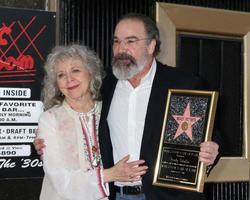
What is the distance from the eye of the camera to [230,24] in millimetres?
3344

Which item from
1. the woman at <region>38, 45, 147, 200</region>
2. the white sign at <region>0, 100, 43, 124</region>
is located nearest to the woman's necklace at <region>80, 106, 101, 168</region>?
the woman at <region>38, 45, 147, 200</region>

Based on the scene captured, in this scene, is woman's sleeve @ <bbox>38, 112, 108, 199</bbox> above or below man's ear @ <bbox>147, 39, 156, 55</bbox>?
below

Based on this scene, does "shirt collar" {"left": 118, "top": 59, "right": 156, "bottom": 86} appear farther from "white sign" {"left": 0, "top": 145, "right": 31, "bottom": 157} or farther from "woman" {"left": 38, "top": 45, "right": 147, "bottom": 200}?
"white sign" {"left": 0, "top": 145, "right": 31, "bottom": 157}

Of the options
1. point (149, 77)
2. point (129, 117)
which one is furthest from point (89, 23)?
point (129, 117)

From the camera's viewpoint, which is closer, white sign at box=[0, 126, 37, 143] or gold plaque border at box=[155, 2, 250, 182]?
white sign at box=[0, 126, 37, 143]

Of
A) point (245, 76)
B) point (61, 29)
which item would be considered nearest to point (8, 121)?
point (61, 29)

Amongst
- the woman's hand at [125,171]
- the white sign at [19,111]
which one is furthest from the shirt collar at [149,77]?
the white sign at [19,111]

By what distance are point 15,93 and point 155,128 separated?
1.01 metres

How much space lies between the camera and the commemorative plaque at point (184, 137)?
1.99 m

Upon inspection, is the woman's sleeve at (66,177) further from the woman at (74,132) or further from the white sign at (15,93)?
the white sign at (15,93)

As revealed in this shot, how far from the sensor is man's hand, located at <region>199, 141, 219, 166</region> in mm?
1957

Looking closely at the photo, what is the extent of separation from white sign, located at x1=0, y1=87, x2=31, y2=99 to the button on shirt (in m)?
0.73

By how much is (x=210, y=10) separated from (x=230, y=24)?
0.18 meters

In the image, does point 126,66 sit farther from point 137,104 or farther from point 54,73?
point 54,73
